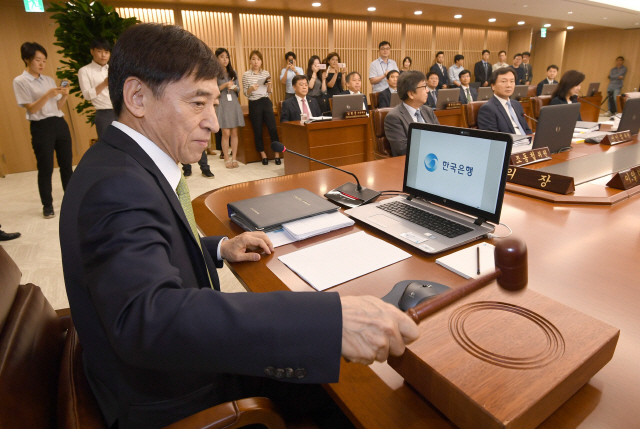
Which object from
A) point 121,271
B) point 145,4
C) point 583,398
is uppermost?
point 145,4

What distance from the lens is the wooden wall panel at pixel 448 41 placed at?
10.2 m

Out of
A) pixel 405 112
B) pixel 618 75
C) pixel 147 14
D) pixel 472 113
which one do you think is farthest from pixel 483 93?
pixel 618 75

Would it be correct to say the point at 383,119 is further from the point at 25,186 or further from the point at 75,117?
the point at 75,117

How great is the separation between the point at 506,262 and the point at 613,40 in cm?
1642

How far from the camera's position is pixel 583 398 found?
0.58 m

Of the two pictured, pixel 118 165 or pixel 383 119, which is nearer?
pixel 118 165

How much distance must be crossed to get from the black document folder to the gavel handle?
685mm

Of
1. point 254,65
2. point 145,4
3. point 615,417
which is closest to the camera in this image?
point 615,417

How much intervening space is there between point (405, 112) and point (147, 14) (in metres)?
5.95

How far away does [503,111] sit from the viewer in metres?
3.21

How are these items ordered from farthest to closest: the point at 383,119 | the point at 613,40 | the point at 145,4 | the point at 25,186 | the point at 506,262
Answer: the point at 613,40, the point at 145,4, the point at 25,186, the point at 383,119, the point at 506,262

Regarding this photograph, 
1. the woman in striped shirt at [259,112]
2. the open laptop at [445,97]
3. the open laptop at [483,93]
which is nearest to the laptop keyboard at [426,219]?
the open laptop at [445,97]

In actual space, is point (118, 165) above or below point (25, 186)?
above

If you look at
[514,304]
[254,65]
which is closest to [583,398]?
[514,304]
